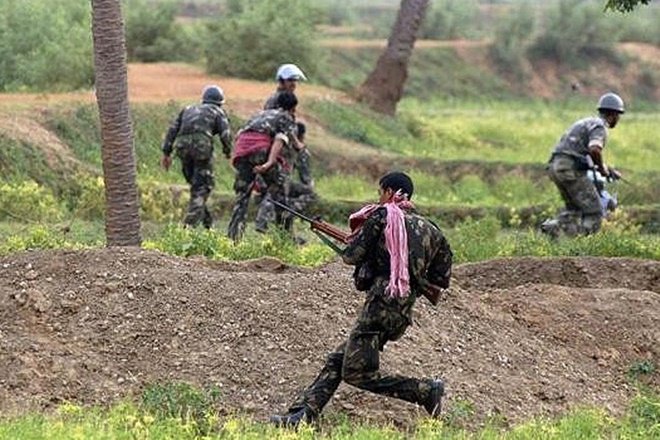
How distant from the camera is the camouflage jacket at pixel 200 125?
16.4 m

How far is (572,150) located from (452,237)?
148cm

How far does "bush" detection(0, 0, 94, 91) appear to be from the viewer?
1043 inches

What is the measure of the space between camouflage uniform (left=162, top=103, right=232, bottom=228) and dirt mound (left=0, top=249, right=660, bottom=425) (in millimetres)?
4318

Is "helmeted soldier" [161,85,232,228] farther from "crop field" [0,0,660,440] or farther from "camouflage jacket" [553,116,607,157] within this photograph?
"camouflage jacket" [553,116,607,157]

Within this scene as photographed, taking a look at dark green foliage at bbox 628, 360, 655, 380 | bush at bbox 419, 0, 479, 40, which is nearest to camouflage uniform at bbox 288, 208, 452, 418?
dark green foliage at bbox 628, 360, 655, 380

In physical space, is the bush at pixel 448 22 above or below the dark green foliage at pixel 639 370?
below

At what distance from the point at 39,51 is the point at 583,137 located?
41.7 ft

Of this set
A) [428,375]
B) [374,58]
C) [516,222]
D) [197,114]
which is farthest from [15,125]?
[374,58]

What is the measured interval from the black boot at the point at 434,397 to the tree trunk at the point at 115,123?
4.31 m

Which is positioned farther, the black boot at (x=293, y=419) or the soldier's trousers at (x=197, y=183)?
Result: the soldier's trousers at (x=197, y=183)

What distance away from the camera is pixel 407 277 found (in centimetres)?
909

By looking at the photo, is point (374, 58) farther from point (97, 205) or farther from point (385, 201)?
point (385, 201)

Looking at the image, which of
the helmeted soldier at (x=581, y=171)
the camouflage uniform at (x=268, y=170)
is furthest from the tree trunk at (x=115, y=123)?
the helmeted soldier at (x=581, y=171)

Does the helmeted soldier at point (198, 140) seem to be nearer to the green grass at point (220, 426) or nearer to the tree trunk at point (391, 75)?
the green grass at point (220, 426)
